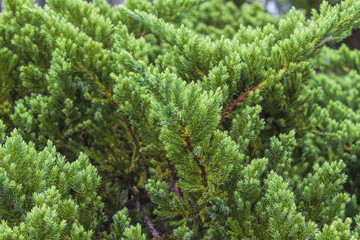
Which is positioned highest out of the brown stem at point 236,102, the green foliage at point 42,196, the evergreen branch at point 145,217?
the brown stem at point 236,102

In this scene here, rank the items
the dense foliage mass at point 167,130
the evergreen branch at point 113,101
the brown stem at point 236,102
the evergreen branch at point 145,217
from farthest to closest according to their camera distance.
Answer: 1. the evergreen branch at point 113,101
2. the evergreen branch at point 145,217
3. the brown stem at point 236,102
4. the dense foliage mass at point 167,130

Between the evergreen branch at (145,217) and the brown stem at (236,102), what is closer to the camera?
the brown stem at (236,102)

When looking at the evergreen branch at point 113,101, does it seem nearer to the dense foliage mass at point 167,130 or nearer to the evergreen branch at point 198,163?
the dense foliage mass at point 167,130

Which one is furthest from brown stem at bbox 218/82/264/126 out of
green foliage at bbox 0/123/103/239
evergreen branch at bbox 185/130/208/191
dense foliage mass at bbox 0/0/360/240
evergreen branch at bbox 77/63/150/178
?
green foliage at bbox 0/123/103/239

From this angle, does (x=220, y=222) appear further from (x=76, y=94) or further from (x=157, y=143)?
(x=76, y=94)

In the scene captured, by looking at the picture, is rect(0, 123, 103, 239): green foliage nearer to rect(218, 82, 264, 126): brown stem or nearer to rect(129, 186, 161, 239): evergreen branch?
rect(129, 186, 161, 239): evergreen branch

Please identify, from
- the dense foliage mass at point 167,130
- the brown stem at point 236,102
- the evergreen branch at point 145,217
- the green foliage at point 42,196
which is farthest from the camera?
the evergreen branch at point 145,217

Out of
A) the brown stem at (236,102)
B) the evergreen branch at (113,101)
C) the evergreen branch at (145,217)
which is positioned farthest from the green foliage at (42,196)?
the brown stem at (236,102)

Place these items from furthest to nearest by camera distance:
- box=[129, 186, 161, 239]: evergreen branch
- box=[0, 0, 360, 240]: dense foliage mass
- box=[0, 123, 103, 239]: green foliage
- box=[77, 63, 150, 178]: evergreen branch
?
box=[77, 63, 150, 178]: evergreen branch
box=[129, 186, 161, 239]: evergreen branch
box=[0, 0, 360, 240]: dense foliage mass
box=[0, 123, 103, 239]: green foliage
